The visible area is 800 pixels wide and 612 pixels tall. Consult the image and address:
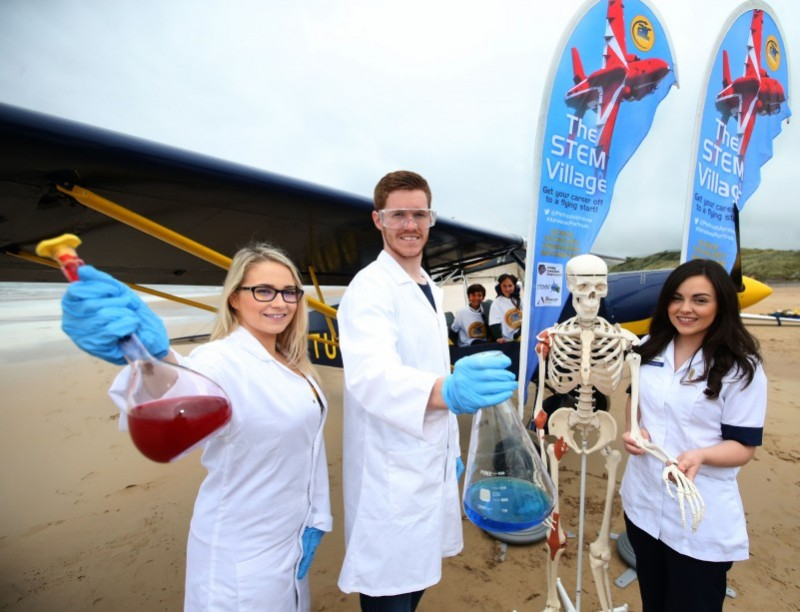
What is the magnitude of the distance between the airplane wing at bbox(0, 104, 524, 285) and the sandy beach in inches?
87.5

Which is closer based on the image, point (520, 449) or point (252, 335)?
point (252, 335)

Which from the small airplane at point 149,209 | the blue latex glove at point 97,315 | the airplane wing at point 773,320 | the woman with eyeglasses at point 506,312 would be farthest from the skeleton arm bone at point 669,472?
the airplane wing at point 773,320

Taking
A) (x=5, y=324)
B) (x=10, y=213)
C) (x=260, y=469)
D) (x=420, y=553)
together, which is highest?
(x=10, y=213)

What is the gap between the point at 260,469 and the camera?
51.8 inches

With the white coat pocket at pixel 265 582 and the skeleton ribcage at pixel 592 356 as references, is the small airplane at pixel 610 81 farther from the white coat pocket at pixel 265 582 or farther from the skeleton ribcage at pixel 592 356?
the white coat pocket at pixel 265 582

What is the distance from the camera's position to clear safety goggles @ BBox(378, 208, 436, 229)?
1.47 m

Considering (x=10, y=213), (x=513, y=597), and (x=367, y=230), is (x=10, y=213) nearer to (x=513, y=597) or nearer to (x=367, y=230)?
(x=367, y=230)

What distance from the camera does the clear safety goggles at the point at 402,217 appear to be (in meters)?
1.47

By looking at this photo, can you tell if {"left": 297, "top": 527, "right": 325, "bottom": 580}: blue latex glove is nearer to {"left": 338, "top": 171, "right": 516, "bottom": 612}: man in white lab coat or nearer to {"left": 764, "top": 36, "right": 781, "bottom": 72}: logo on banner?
{"left": 338, "top": 171, "right": 516, "bottom": 612}: man in white lab coat

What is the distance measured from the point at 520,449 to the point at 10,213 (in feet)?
9.68

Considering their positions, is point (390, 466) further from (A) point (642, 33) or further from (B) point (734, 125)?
(B) point (734, 125)

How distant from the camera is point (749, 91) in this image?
4.26 m

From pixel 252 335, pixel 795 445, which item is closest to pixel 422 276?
pixel 252 335

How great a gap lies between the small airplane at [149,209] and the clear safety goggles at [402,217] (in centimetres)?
143
